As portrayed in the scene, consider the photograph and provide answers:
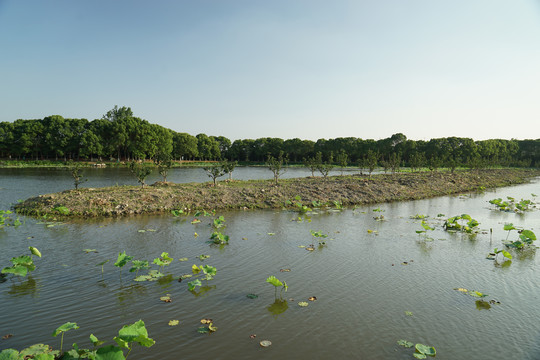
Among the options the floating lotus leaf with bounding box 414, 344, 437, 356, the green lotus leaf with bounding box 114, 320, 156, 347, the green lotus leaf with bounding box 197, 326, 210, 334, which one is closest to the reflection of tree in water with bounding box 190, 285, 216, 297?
the green lotus leaf with bounding box 197, 326, 210, 334

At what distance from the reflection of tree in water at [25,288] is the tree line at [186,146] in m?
46.2

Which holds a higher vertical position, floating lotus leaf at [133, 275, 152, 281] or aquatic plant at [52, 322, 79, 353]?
aquatic plant at [52, 322, 79, 353]

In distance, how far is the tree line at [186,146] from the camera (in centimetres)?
7931

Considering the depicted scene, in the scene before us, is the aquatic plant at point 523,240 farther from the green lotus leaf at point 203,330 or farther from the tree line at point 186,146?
the tree line at point 186,146

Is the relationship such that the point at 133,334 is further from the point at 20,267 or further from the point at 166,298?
the point at 20,267

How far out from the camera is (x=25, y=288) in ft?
28.5

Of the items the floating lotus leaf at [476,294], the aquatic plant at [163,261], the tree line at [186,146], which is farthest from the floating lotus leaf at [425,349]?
the tree line at [186,146]

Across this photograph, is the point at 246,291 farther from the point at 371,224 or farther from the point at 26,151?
the point at 26,151

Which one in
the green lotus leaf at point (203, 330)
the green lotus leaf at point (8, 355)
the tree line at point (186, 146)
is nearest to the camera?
the green lotus leaf at point (8, 355)

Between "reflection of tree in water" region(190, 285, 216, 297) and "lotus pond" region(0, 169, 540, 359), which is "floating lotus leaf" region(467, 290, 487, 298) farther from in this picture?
"reflection of tree in water" region(190, 285, 216, 297)

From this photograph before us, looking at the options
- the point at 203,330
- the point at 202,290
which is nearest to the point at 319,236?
the point at 202,290

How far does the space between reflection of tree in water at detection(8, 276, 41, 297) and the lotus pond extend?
0.04m

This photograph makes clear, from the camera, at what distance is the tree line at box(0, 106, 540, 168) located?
79312 mm

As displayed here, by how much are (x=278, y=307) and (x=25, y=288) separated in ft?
25.0
